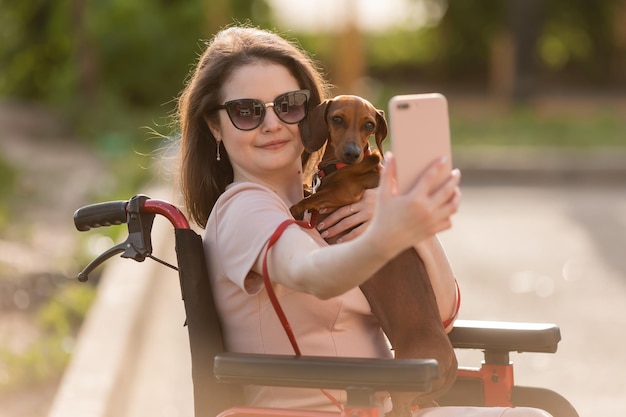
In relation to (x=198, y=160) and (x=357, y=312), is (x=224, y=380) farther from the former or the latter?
(x=198, y=160)

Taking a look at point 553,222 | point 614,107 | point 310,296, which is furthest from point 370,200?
point 614,107

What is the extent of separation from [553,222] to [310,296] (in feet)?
23.2

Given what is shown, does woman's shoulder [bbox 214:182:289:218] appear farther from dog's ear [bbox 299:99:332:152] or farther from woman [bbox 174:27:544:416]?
dog's ear [bbox 299:99:332:152]

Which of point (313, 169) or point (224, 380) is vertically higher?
point (313, 169)

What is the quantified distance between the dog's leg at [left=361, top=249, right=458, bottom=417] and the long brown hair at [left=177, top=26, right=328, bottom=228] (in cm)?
48

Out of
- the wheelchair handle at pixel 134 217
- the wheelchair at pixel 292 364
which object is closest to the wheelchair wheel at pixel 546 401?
the wheelchair at pixel 292 364

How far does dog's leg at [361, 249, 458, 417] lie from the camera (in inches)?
114

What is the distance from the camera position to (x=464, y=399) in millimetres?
3342

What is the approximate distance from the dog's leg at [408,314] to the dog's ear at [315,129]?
0.34m

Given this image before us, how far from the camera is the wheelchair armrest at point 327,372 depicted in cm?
262

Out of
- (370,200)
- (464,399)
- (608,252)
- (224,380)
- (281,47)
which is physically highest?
(281,47)

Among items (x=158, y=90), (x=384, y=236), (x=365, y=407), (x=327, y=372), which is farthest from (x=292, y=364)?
(x=158, y=90)

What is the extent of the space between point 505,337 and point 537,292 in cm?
421

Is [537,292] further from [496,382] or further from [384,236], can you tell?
[384,236]
